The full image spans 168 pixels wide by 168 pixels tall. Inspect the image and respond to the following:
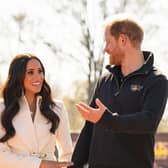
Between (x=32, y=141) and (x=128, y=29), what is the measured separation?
1527 mm

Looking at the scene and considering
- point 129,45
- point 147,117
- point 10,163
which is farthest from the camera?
point 10,163

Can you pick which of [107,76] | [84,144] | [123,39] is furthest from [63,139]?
[123,39]

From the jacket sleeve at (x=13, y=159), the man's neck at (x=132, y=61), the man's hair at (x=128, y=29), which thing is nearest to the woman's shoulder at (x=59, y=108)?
the jacket sleeve at (x=13, y=159)

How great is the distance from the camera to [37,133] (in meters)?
7.20

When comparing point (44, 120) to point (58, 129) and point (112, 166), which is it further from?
point (112, 166)

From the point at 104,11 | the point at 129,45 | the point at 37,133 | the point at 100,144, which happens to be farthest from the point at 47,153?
the point at 104,11

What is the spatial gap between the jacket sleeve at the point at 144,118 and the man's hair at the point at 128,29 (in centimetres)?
45

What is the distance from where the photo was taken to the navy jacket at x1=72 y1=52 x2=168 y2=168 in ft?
19.3

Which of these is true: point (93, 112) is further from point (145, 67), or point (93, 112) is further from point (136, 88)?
point (145, 67)

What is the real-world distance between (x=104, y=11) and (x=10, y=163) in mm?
23576

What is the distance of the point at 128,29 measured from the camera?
6234 mm

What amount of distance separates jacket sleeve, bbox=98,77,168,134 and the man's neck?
33 cm

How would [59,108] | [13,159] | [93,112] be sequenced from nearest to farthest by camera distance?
[93,112] → [13,159] → [59,108]

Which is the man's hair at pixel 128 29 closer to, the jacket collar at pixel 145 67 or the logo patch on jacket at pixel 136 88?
the jacket collar at pixel 145 67
